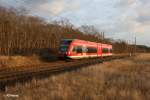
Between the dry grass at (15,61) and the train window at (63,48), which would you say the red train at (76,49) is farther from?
the dry grass at (15,61)

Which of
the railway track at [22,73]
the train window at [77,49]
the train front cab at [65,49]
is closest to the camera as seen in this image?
the railway track at [22,73]

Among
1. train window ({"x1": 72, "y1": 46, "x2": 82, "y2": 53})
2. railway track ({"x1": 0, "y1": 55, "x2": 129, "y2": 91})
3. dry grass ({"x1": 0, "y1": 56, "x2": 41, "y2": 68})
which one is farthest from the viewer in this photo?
train window ({"x1": 72, "y1": 46, "x2": 82, "y2": 53})

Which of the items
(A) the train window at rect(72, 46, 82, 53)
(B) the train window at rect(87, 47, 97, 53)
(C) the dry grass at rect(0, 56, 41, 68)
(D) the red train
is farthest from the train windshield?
(B) the train window at rect(87, 47, 97, 53)

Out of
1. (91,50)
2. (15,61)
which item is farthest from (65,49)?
(91,50)

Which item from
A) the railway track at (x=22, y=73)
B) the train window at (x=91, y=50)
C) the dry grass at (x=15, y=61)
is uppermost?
the train window at (x=91, y=50)

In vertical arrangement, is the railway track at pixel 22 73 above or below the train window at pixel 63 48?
below

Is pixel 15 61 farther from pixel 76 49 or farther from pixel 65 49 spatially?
pixel 76 49

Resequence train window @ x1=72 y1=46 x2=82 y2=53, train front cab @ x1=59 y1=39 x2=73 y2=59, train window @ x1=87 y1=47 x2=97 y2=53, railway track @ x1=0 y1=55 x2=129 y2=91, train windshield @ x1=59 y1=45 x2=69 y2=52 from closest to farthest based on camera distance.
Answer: railway track @ x1=0 y1=55 x2=129 y2=91
train front cab @ x1=59 y1=39 x2=73 y2=59
train windshield @ x1=59 y1=45 x2=69 y2=52
train window @ x1=72 y1=46 x2=82 y2=53
train window @ x1=87 y1=47 x2=97 y2=53

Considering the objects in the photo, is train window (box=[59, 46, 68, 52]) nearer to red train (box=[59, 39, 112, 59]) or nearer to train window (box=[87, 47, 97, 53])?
red train (box=[59, 39, 112, 59])

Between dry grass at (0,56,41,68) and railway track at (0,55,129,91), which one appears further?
dry grass at (0,56,41,68)

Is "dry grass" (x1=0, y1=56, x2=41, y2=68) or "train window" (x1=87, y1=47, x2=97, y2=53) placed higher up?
"train window" (x1=87, y1=47, x2=97, y2=53)

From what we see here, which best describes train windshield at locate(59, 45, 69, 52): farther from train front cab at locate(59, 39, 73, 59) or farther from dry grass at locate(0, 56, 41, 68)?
dry grass at locate(0, 56, 41, 68)

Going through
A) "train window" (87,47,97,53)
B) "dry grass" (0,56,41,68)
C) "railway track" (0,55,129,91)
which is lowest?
"railway track" (0,55,129,91)

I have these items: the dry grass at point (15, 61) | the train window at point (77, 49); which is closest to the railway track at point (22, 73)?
the dry grass at point (15, 61)
